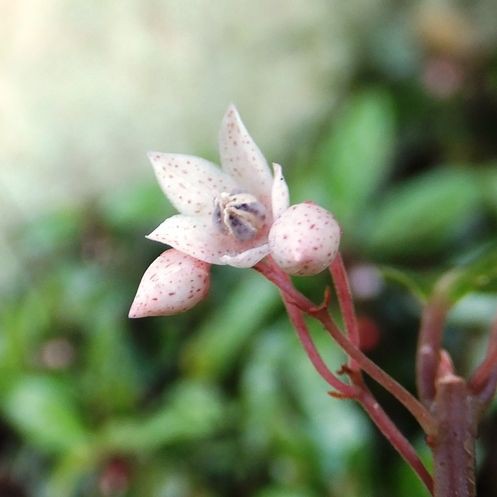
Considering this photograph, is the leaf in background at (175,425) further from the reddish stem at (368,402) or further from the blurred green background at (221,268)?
the reddish stem at (368,402)

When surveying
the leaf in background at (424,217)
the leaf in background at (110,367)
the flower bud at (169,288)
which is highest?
the flower bud at (169,288)

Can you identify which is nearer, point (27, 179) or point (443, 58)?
point (443, 58)

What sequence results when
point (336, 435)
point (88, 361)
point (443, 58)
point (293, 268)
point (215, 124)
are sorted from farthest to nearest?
1. point (215, 124)
2. point (443, 58)
3. point (88, 361)
4. point (336, 435)
5. point (293, 268)

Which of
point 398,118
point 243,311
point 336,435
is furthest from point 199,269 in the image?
point 398,118

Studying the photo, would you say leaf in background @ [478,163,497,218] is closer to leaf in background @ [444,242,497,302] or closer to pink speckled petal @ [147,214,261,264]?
leaf in background @ [444,242,497,302]

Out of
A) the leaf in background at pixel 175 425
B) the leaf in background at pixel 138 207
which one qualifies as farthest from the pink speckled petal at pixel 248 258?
the leaf in background at pixel 138 207

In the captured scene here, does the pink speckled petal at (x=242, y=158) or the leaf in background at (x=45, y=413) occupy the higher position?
the pink speckled petal at (x=242, y=158)

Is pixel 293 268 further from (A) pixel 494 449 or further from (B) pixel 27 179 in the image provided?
(B) pixel 27 179

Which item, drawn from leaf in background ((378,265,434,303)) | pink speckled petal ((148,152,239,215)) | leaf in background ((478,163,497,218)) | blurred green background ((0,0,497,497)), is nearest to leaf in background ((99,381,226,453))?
blurred green background ((0,0,497,497))
